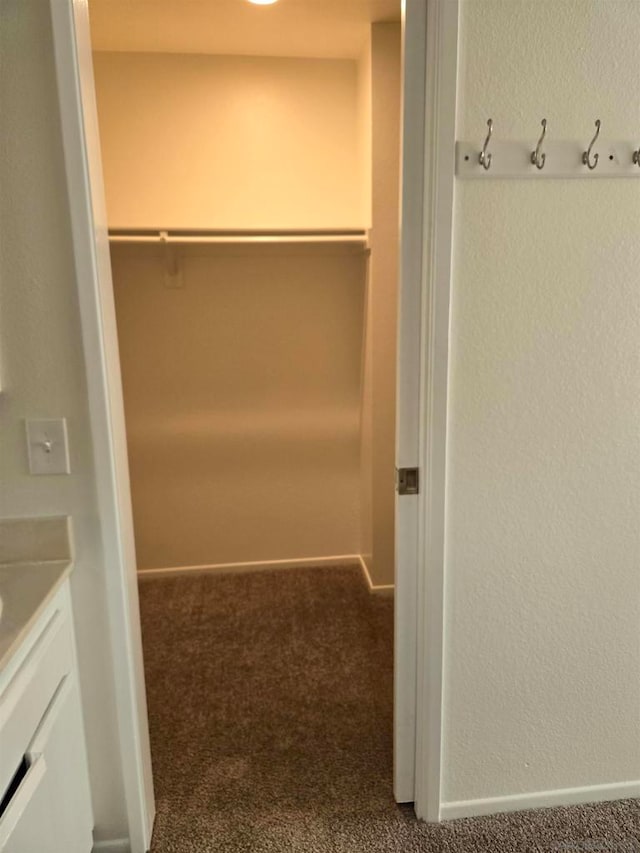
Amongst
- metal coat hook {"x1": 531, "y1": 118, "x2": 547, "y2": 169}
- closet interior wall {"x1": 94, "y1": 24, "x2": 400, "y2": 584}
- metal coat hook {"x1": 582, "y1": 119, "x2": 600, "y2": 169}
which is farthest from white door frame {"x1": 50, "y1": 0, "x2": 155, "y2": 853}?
closet interior wall {"x1": 94, "y1": 24, "x2": 400, "y2": 584}

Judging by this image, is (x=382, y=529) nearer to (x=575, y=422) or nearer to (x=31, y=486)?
(x=575, y=422)

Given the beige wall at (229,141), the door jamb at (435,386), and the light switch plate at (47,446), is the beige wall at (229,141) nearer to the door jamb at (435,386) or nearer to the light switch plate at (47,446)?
the door jamb at (435,386)

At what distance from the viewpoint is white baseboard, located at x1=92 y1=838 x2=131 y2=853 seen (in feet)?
5.21

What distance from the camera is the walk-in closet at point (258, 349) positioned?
2.34 m

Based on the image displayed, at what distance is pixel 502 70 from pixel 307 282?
1.71 metres

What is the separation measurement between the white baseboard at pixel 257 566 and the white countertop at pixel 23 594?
6.20 feet

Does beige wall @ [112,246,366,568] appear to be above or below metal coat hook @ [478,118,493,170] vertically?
below

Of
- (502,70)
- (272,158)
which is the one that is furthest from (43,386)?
(272,158)

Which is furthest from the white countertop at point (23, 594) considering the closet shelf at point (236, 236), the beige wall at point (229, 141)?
the beige wall at point (229, 141)

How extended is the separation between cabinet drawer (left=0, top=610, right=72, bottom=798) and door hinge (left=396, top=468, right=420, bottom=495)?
0.87 m

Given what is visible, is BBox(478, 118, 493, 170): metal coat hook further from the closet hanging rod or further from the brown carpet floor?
the brown carpet floor

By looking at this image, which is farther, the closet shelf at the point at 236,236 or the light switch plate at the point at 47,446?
the closet shelf at the point at 236,236

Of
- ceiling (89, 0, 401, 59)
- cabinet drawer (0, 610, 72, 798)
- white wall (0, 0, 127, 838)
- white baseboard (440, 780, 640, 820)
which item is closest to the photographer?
cabinet drawer (0, 610, 72, 798)

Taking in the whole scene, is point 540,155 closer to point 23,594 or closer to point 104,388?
point 104,388
